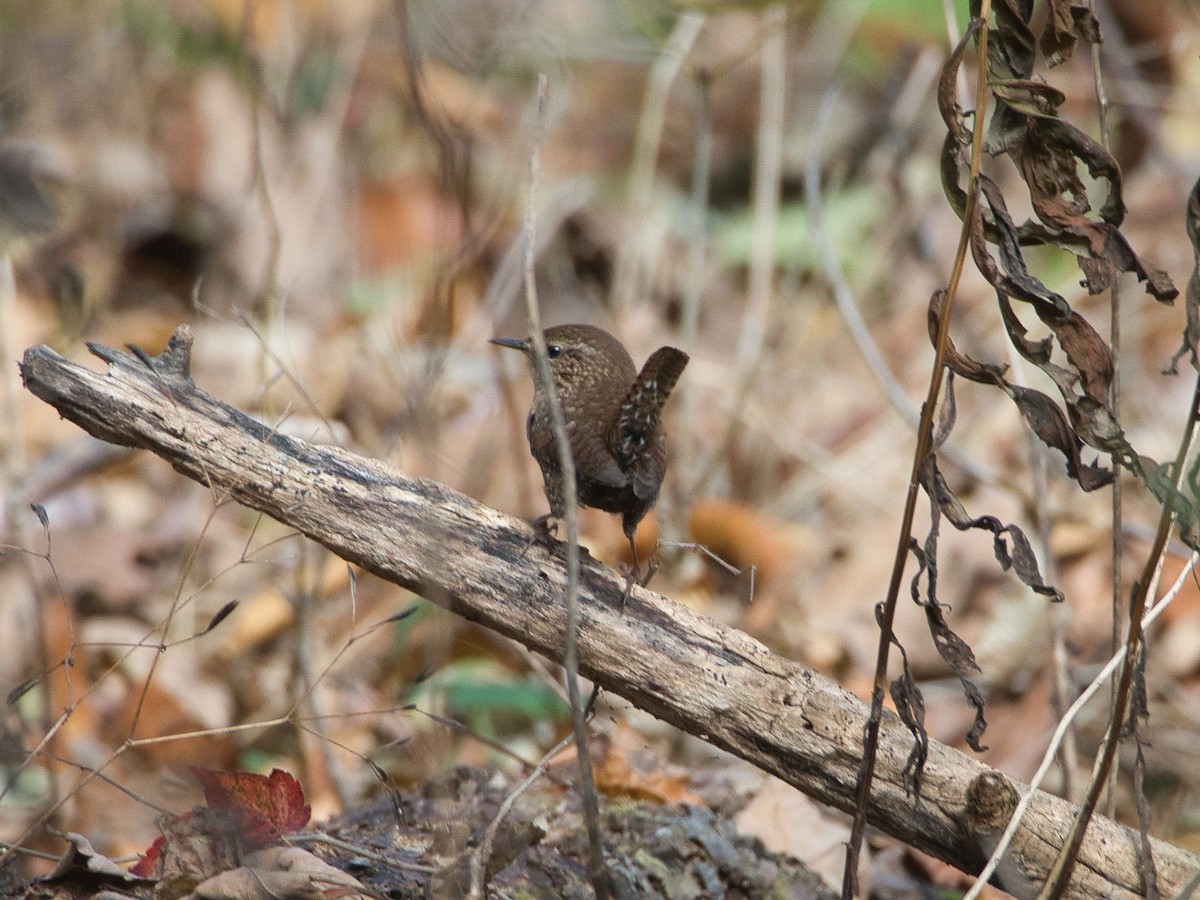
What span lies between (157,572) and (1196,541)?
4684 mm

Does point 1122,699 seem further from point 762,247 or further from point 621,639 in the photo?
point 762,247

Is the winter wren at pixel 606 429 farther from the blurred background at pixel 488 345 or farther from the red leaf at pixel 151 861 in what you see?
the red leaf at pixel 151 861

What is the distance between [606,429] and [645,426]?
13 centimetres

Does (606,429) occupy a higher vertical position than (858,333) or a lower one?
higher

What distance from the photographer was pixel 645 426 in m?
2.83

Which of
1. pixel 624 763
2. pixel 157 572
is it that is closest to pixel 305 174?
pixel 157 572

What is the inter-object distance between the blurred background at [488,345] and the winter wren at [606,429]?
12.5 inches

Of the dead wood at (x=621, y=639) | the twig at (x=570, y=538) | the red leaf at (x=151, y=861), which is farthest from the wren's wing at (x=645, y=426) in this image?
the red leaf at (x=151, y=861)

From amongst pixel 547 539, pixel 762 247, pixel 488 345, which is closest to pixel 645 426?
pixel 547 539

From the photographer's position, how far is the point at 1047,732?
4.21 meters

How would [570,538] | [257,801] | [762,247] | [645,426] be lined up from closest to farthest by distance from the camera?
1. [570,538]
2. [257,801]
3. [645,426]
4. [762,247]

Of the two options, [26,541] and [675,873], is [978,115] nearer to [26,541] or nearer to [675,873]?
[675,873]

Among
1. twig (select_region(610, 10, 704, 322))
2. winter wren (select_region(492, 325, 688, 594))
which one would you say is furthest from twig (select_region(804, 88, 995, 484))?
winter wren (select_region(492, 325, 688, 594))

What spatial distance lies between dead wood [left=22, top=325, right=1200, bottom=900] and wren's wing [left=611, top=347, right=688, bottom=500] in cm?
50
